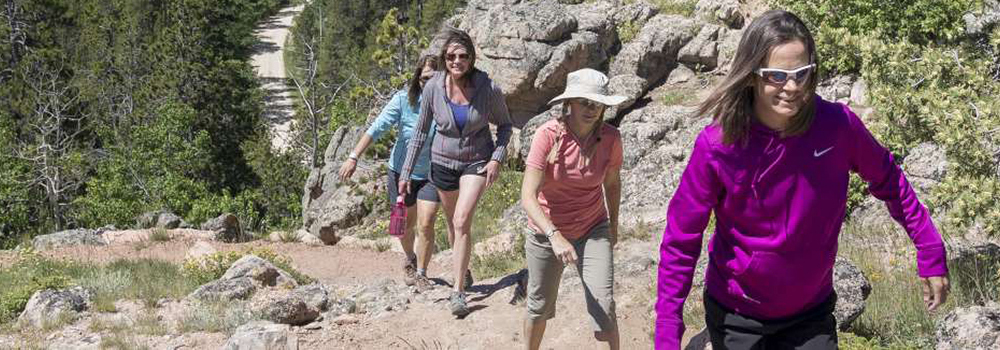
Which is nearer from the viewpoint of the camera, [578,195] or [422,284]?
[578,195]

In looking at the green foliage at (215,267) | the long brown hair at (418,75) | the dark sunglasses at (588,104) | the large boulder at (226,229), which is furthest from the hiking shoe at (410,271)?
the large boulder at (226,229)

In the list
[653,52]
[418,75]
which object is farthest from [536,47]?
[418,75]

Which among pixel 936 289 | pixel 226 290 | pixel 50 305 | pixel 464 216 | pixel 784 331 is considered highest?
pixel 936 289

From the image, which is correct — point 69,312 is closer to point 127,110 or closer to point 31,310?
point 31,310

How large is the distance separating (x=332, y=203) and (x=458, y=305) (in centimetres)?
772

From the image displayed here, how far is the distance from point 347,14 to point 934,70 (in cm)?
5927

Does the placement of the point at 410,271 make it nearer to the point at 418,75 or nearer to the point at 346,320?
the point at 346,320

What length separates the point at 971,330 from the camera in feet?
13.3

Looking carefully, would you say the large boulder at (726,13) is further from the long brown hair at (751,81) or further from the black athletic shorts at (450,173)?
the long brown hair at (751,81)

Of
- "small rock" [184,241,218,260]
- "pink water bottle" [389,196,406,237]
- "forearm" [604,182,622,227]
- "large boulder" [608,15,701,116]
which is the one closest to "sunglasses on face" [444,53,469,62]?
"pink water bottle" [389,196,406,237]

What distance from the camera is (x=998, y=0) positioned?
7957 mm

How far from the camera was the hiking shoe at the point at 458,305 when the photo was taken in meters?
6.25

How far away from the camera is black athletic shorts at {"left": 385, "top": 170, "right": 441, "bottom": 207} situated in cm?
660

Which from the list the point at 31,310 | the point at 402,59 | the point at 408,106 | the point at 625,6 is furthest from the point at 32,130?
the point at 408,106
